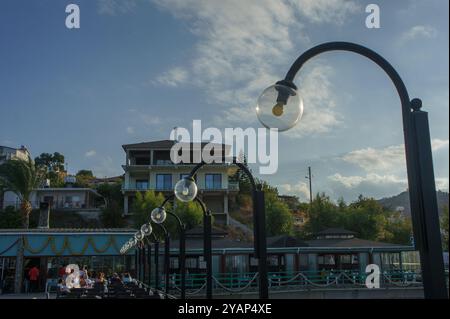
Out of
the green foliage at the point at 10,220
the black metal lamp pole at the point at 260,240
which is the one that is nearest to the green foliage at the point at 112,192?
the green foliage at the point at 10,220

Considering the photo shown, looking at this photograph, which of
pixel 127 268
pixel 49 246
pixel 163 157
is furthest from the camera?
pixel 163 157

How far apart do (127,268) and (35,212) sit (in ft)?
74.1

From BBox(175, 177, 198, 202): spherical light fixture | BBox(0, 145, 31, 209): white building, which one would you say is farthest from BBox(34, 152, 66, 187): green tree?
BBox(175, 177, 198, 202): spherical light fixture

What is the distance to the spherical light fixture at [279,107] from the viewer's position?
13.0ft

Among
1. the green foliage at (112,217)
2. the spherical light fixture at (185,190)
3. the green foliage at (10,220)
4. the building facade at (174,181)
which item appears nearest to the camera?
the spherical light fixture at (185,190)

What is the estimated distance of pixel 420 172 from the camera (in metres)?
4.02

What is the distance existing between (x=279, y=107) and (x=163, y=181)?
48.2 meters

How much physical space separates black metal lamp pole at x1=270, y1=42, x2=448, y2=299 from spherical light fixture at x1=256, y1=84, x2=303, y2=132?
0.04m

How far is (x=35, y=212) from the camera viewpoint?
49.1 m

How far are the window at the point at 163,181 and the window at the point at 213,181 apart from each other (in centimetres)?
378

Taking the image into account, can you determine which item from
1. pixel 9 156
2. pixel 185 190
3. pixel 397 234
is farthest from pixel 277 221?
pixel 185 190

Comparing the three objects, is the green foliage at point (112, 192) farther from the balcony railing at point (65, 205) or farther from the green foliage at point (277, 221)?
the green foliage at point (277, 221)
